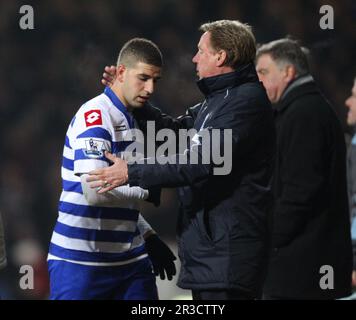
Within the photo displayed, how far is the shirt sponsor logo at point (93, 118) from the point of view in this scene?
2926mm

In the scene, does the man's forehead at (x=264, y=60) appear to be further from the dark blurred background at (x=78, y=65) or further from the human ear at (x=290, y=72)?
the dark blurred background at (x=78, y=65)

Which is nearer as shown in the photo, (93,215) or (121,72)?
(93,215)

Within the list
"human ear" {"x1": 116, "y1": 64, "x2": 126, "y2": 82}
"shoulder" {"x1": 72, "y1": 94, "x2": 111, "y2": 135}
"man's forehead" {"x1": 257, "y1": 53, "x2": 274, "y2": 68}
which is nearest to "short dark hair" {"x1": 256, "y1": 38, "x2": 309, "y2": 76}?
"man's forehead" {"x1": 257, "y1": 53, "x2": 274, "y2": 68}

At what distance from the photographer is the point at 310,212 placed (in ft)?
11.0

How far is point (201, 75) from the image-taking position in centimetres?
302

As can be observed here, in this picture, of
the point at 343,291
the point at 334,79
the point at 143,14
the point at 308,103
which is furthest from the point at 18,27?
the point at 343,291

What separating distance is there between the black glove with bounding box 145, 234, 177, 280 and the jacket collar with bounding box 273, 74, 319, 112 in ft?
2.46

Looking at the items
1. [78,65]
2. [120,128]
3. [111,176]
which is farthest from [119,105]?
[78,65]

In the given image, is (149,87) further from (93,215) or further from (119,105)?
(93,215)

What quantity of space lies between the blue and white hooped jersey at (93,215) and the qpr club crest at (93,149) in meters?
0.03

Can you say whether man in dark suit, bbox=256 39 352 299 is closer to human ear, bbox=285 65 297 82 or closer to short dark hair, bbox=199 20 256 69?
human ear, bbox=285 65 297 82

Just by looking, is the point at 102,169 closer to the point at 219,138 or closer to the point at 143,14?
the point at 219,138

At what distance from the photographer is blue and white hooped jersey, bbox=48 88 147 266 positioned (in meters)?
2.95

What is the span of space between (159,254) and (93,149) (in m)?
0.57
